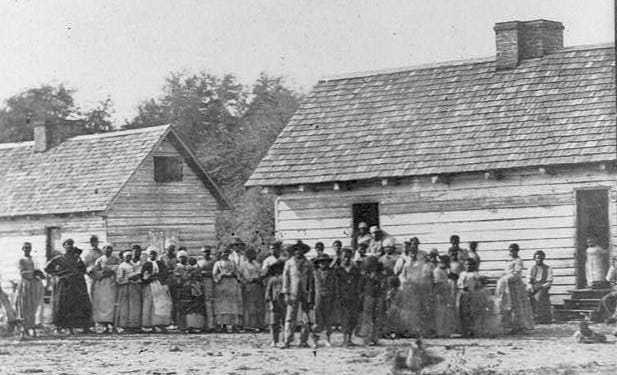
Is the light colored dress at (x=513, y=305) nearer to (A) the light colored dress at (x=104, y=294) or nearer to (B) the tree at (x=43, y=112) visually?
(A) the light colored dress at (x=104, y=294)

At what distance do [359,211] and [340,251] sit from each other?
20.1ft

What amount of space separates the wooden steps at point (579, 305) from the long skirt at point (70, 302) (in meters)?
8.83

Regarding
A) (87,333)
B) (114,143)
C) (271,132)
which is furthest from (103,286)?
(271,132)

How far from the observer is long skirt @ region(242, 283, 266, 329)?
68.9 feet

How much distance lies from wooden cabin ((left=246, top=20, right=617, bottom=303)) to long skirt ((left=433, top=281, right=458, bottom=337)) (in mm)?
4027

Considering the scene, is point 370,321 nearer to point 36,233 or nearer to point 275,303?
point 275,303

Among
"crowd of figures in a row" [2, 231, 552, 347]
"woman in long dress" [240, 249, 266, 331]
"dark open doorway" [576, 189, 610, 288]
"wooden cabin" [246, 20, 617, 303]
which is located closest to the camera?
"crowd of figures in a row" [2, 231, 552, 347]

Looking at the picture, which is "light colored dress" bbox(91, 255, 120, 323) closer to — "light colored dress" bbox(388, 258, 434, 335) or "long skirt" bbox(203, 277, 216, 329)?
"long skirt" bbox(203, 277, 216, 329)

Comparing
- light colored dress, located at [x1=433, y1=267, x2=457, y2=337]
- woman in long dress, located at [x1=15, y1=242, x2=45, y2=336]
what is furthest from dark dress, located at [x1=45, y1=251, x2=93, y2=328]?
light colored dress, located at [x1=433, y1=267, x2=457, y2=337]

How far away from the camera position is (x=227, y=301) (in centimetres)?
2080

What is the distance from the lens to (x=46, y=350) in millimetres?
17391

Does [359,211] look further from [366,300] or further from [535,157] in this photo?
[366,300]

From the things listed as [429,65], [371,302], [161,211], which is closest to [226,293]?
[371,302]

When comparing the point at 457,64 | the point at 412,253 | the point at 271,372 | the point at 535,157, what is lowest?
the point at 271,372
